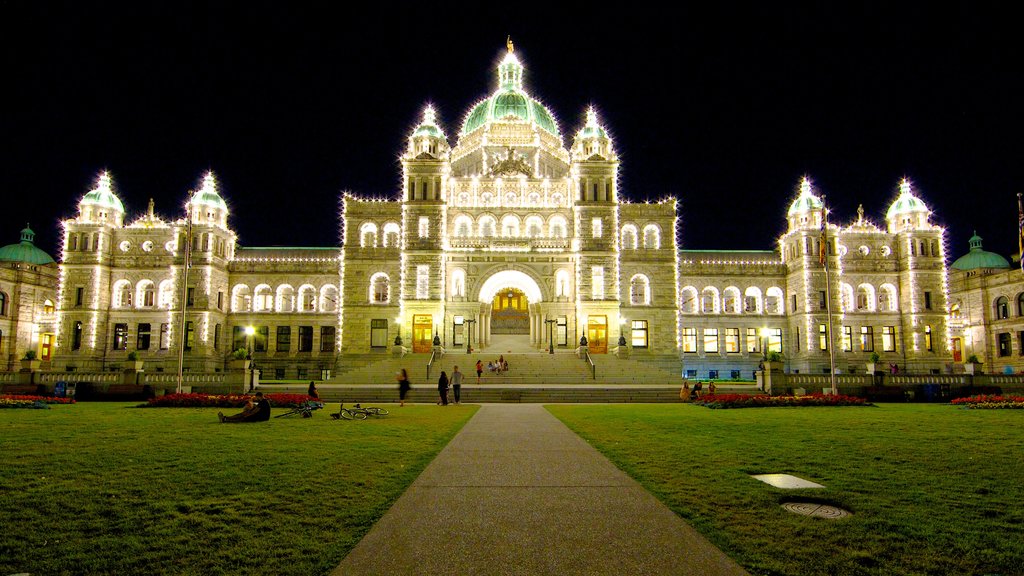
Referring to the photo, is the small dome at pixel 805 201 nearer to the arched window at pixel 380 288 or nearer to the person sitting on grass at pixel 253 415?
the arched window at pixel 380 288

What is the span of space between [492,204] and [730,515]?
170 ft

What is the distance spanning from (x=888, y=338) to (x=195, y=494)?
6655cm

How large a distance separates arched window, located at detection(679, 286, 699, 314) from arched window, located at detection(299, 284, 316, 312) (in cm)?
3681

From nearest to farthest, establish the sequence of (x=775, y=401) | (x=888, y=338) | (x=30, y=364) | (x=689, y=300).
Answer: (x=775, y=401), (x=30, y=364), (x=888, y=338), (x=689, y=300)

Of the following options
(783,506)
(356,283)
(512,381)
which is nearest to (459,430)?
(783,506)

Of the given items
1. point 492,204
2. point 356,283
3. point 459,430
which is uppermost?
point 492,204

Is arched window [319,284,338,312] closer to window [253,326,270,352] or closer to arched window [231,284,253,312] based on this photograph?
window [253,326,270,352]

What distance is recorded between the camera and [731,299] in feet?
212

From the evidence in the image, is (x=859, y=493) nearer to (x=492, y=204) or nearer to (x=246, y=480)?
(x=246, y=480)

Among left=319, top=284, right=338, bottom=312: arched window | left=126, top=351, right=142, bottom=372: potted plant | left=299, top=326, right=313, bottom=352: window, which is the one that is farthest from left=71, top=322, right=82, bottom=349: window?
left=126, top=351, right=142, bottom=372: potted plant

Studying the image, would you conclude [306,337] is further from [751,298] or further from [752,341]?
[751,298]

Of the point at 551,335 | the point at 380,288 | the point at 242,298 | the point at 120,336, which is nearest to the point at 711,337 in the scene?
the point at 551,335

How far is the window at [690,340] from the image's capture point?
6309 centimetres

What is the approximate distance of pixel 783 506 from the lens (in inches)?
355
